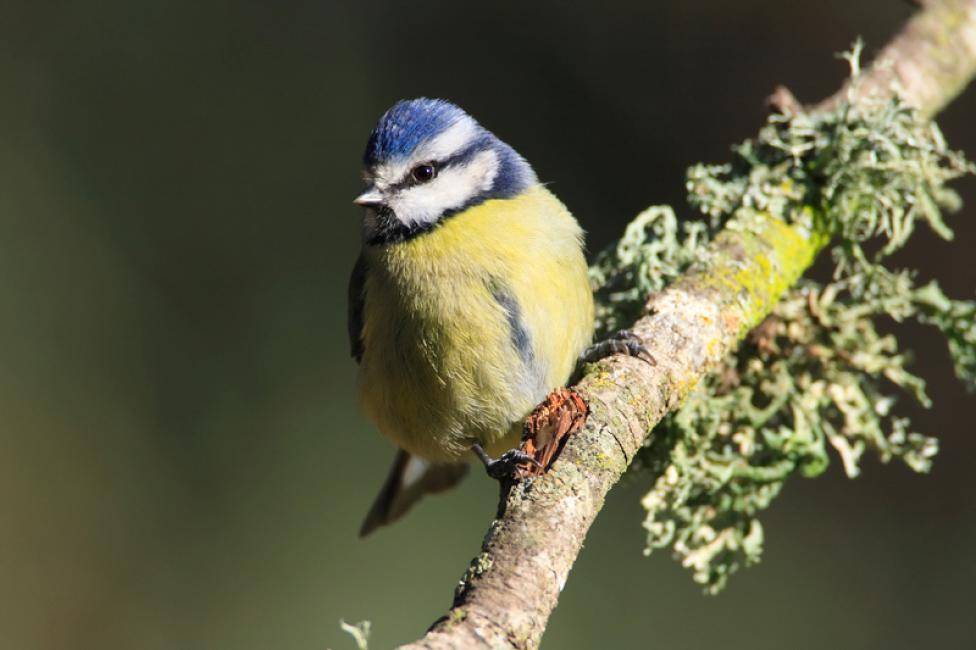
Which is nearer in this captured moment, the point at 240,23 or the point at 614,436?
the point at 614,436

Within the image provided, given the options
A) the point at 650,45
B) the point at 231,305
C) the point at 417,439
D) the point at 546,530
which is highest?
the point at 650,45

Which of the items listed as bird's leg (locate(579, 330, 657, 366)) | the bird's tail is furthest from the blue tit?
the bird's tail

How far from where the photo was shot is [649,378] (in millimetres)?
1749

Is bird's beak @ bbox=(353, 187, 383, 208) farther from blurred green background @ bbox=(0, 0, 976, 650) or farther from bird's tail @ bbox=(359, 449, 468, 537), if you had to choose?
blurred green background @ bbox=(0, 0, 976, 650)

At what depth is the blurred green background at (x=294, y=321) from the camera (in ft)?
10.8

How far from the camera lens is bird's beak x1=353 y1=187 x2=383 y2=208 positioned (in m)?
2.22

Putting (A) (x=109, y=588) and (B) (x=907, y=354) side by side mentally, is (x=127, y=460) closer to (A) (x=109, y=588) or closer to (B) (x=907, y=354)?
(A) (x=109, y=588)

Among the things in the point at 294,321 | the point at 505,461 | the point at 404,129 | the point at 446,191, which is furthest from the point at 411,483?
the point at 294,321

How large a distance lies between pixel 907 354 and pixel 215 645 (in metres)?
2.44

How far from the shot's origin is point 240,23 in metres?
4.21

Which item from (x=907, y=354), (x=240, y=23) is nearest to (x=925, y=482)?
(x=907, y=354)

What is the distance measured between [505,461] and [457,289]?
487mm

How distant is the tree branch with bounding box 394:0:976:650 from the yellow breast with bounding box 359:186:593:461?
27 cm

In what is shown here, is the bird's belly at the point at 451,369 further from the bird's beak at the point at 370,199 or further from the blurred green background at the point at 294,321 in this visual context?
the blurred green background at the point at 294,321
